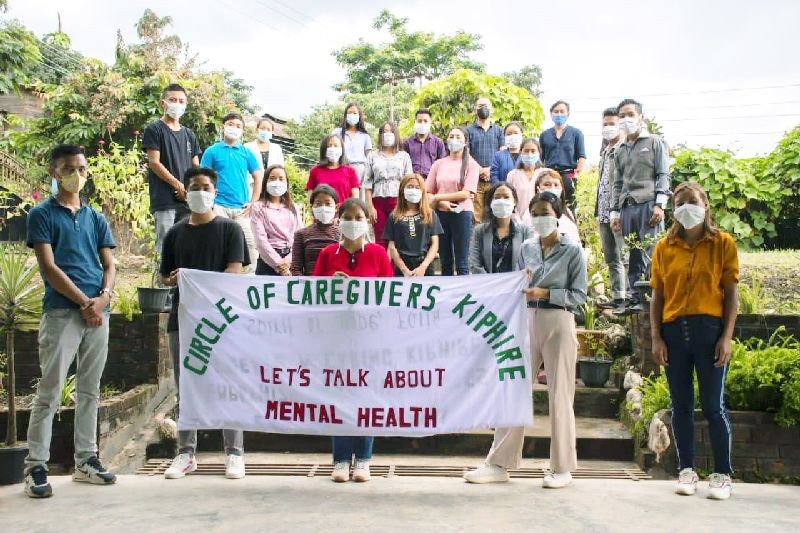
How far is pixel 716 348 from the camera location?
4371 millimetres

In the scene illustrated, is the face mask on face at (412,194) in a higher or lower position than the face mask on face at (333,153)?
lower

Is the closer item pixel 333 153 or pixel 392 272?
pixel 392 272

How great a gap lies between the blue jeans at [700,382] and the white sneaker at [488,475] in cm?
97

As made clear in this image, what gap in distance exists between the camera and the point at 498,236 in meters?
5.68

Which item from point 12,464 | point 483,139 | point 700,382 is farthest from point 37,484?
point 483,139

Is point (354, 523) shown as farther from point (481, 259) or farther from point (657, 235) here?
point (657, 235)

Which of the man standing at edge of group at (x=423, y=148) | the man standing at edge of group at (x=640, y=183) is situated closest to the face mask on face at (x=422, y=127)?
the man standing at edge of group at (x=423, y=148)

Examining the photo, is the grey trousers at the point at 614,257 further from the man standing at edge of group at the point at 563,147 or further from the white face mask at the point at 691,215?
the white face mask at the point at 691,215

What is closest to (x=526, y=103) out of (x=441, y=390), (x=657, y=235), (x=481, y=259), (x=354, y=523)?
(x=657, y=235)

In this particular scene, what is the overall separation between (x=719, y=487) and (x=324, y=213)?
289 centimetres

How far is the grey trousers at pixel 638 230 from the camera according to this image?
6766 millimetres

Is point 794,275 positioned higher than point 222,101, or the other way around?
point 222,101

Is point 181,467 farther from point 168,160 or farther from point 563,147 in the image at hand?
point 563,147

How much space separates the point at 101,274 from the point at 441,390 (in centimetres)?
200
